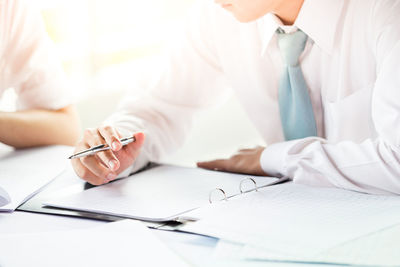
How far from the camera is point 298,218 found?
100cm

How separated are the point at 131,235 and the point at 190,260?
0.12m

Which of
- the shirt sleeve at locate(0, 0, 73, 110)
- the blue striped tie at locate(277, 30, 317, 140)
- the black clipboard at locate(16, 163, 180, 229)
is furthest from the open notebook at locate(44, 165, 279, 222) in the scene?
the shirt sleeve at locate(0, 0, 73, 110)

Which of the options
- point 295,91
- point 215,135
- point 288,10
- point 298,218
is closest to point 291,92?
point 295,91

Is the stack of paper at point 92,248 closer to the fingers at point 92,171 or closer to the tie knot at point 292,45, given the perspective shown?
the fingers at point 92,171

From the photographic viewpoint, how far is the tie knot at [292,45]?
1.49 meters

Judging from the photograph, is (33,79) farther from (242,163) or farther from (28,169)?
(242,163)

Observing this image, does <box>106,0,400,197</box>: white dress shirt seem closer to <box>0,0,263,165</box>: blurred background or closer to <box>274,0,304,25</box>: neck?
<box>274,0,304,25</box>: neck

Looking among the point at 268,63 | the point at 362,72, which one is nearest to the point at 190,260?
the point at 362,72

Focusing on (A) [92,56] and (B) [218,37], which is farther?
(A) [92,56]

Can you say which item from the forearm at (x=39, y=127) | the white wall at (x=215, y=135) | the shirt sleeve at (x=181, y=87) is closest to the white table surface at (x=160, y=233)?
the forearm at (x=39, y=127)

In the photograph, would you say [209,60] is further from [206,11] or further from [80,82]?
[80,82]

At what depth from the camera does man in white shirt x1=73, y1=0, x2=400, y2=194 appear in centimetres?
120

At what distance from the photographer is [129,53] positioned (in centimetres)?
315

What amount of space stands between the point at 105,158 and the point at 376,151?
0.58 meters
